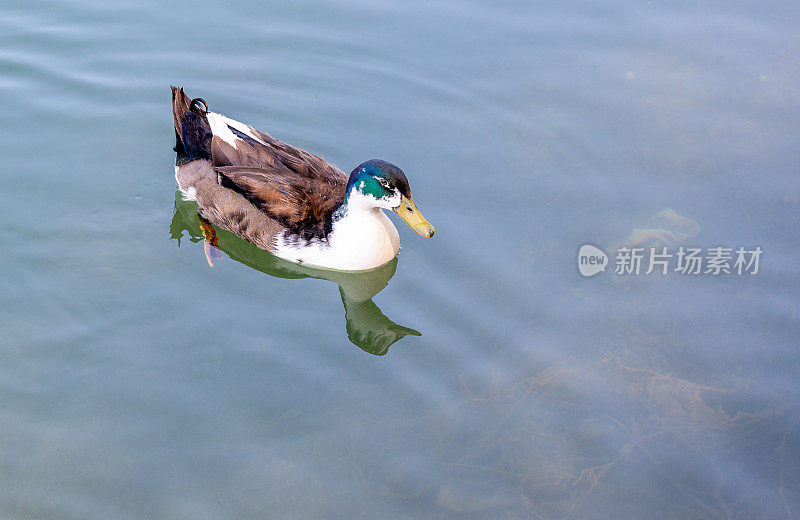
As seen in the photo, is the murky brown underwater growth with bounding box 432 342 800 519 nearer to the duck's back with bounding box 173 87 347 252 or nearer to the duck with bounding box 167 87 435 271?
the duck with bounding box 167 87 435 271

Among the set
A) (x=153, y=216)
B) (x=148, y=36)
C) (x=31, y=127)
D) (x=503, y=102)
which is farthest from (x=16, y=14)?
(x=503, y=102)

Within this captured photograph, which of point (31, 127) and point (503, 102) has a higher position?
point (503, 102)

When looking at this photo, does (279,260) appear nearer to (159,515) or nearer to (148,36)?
(159,515)

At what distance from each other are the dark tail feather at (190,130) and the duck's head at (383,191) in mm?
1546

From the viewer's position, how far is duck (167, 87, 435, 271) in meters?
6.18

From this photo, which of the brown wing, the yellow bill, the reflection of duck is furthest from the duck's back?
the yellow bill

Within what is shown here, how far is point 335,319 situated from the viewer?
20.0 ft

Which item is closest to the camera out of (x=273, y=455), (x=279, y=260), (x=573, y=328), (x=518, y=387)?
(x=273, y=455)

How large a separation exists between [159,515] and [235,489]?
1.46 feet

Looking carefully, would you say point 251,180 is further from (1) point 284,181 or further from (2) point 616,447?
(2) point 616,447

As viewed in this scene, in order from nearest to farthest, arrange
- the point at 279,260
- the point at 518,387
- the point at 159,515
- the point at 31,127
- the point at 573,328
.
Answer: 1. the point at 159,515
2. the point at 518,387
3. the point at 573,328
4. the point at 279,260
5. the point at 31,127

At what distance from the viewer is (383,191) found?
20.0ft

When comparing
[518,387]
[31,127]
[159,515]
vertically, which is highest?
[31,127]

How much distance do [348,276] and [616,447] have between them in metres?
2.53
